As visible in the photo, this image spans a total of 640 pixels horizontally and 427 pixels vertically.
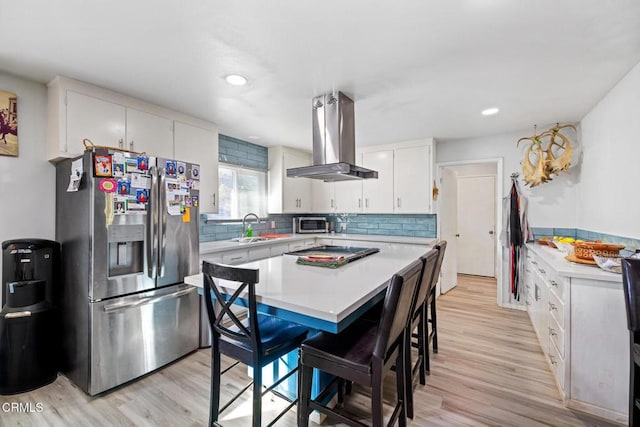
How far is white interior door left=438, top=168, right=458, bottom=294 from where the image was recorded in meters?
4.43

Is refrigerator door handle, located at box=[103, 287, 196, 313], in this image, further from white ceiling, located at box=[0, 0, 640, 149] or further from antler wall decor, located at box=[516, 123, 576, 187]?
antler wall decor, located at box=[516, 123, 576, 187]

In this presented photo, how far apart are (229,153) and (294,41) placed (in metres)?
2.56

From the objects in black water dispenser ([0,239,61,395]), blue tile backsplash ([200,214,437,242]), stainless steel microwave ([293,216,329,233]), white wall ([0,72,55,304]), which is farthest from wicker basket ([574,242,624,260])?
white wall ([0,72,55,304])

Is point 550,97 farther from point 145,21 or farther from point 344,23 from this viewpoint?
point 145,21

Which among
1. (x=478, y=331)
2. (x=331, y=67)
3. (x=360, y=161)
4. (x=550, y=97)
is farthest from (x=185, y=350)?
(x=550, y=97)

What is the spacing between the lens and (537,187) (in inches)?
146

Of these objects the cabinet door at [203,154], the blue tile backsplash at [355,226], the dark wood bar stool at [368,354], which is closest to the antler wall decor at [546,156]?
the blue tile backsplash at [355,226]

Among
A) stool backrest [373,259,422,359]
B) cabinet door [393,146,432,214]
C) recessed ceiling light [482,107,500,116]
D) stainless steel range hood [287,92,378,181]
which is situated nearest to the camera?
stool backrest [373,259,422,359]

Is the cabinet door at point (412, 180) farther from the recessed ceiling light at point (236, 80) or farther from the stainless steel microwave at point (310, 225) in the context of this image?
the recessed ceiling light at point (236, 80)

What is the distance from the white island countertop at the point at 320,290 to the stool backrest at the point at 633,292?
1172 millimetres

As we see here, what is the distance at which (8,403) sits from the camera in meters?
1.94

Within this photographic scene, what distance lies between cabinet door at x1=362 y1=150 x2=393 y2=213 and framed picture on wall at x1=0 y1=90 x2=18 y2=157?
155 inches

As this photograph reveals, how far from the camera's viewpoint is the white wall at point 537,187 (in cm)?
353

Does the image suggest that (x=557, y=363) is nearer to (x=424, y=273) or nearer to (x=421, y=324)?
(x=421, y=324)
